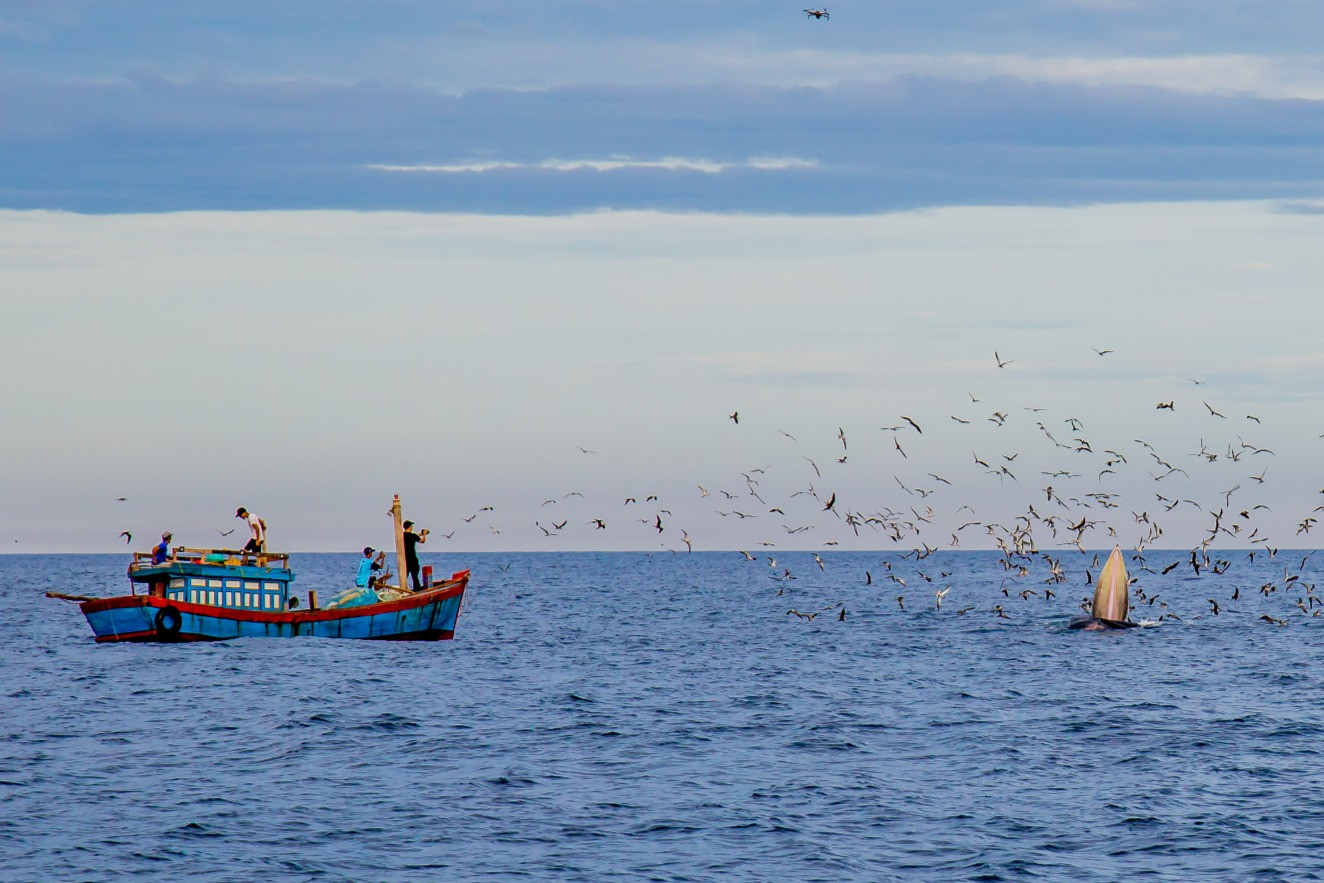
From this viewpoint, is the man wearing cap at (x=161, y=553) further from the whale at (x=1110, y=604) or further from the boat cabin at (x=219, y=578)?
the whale at (x=1110, y=604)

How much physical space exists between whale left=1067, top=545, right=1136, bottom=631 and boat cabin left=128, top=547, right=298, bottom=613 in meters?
37.0

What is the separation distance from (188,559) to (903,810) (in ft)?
109

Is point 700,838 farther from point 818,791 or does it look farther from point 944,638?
point 944,638

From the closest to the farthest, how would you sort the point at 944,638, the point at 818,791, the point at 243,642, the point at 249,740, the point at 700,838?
the point at 700,838 → the point at 818,791 → the point at 249,740 → the point at 243,642 → the point at 944,638

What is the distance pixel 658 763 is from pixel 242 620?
2729 cm

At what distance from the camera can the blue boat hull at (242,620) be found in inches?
2057

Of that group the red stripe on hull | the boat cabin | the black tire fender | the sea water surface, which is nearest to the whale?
the sea water surface

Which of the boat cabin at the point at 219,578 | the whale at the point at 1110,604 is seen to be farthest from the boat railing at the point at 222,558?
the whale at the point at 1110,604

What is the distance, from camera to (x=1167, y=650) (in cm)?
5753

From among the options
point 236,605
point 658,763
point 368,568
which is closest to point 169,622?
point 236,605

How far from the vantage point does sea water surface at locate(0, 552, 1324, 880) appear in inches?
869

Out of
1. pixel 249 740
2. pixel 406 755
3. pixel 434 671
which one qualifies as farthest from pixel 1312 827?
pixel 434 671

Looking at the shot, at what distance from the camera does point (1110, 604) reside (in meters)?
69.8

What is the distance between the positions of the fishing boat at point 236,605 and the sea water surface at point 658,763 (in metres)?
0.99
